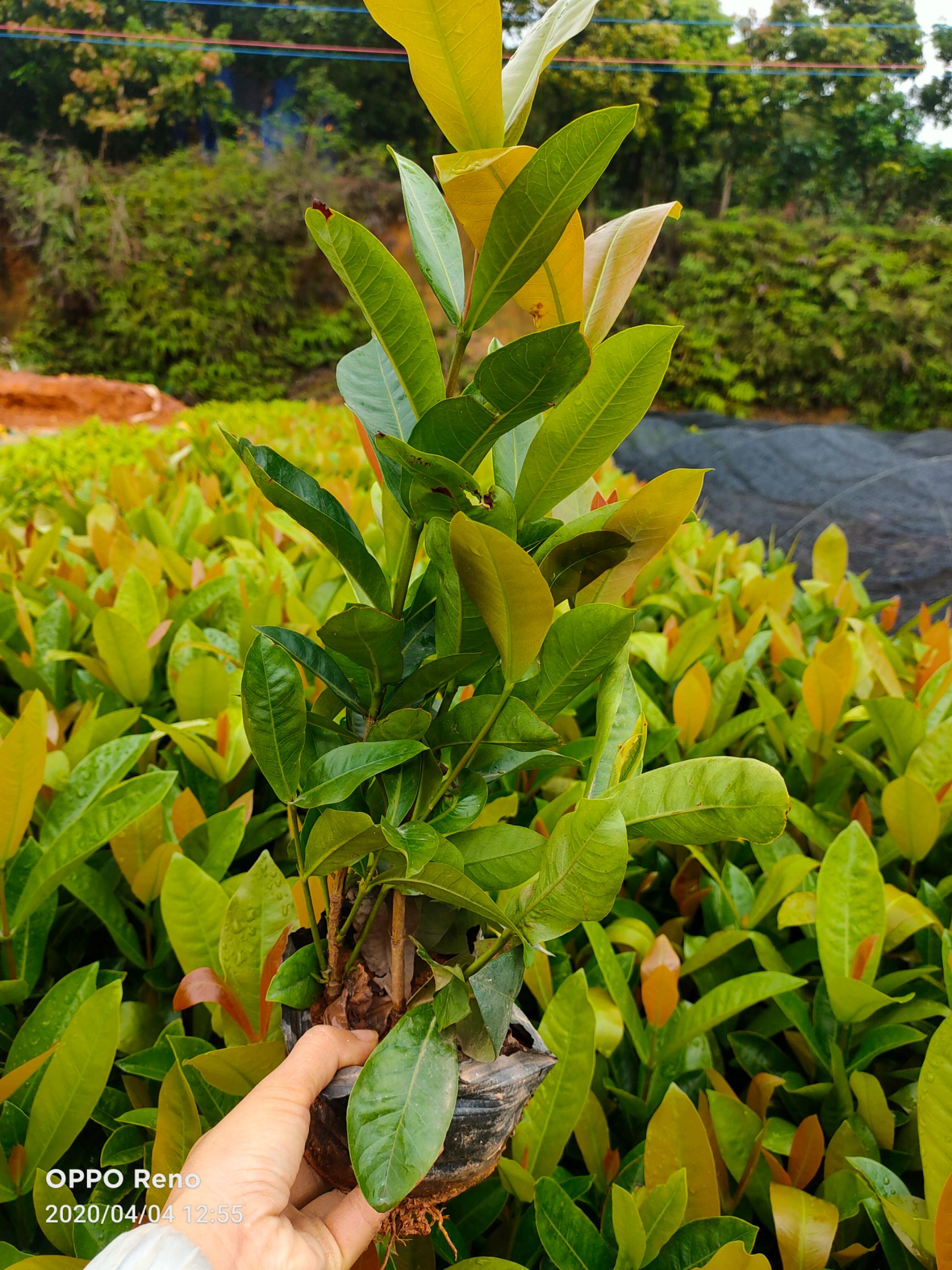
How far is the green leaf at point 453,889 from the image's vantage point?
0.50 metres

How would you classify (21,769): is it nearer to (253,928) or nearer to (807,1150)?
(253,928)

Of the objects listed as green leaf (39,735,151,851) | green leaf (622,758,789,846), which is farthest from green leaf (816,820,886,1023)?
green leaf (39,735,151,851)

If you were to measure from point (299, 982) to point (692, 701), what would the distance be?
0.86 m

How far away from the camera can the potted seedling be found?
0.48 meters

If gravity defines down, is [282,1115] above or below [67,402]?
above

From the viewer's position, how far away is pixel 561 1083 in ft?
2.57

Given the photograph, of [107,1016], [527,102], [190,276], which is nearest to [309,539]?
[107,1016]

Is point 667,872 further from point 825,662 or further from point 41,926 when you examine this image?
point 41,926

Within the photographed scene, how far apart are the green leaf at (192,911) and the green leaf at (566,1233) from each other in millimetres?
370

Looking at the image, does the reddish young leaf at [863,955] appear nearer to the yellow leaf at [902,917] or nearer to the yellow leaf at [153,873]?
the yellow leaf at [902,917]

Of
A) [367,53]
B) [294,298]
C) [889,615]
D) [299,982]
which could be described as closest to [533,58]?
[299,982]

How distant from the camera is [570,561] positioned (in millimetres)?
543

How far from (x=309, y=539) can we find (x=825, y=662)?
1180 mm
